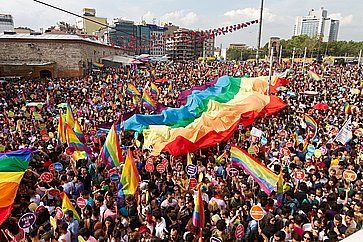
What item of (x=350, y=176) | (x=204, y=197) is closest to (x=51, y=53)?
(x=204, y=197)

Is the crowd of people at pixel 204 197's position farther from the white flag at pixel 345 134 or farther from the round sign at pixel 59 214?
the white flag at pixel 345 134

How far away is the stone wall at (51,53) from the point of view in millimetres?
31766

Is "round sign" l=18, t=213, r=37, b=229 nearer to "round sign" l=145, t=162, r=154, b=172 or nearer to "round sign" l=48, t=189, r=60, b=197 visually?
"round sign" l=48, t=189, r=60, b=197

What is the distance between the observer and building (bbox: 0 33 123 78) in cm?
3122

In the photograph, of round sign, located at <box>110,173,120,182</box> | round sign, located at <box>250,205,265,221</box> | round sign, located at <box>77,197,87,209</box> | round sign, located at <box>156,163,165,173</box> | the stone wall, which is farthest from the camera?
the stone wall

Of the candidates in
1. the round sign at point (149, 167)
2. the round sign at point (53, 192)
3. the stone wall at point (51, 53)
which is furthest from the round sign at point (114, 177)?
the stone wall at point (51, 53)

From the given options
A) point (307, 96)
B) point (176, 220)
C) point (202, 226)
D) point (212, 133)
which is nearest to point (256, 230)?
point (202, 226)

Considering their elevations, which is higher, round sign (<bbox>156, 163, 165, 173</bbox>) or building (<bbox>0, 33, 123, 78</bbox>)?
building (<bbox>0, 33, 123, 78</bbox>)

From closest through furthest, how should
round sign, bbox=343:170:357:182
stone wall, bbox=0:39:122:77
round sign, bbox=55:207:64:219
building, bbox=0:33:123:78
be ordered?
round sign, bbox=55:207:64:219 < round sign, bbox=343:170:357:182 < building, bbox=0:33:123:78 < stone wall, bbox=0:39:122:77

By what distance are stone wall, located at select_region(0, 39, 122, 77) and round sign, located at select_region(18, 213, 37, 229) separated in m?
30.2

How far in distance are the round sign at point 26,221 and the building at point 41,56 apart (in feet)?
95.6

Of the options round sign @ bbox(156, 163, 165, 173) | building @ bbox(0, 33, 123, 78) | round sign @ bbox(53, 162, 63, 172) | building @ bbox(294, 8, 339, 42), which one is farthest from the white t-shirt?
building @ bbox(294, 8, 339, 42)

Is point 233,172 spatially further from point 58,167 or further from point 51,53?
point 51,53

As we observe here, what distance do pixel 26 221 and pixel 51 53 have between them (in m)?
30.9
